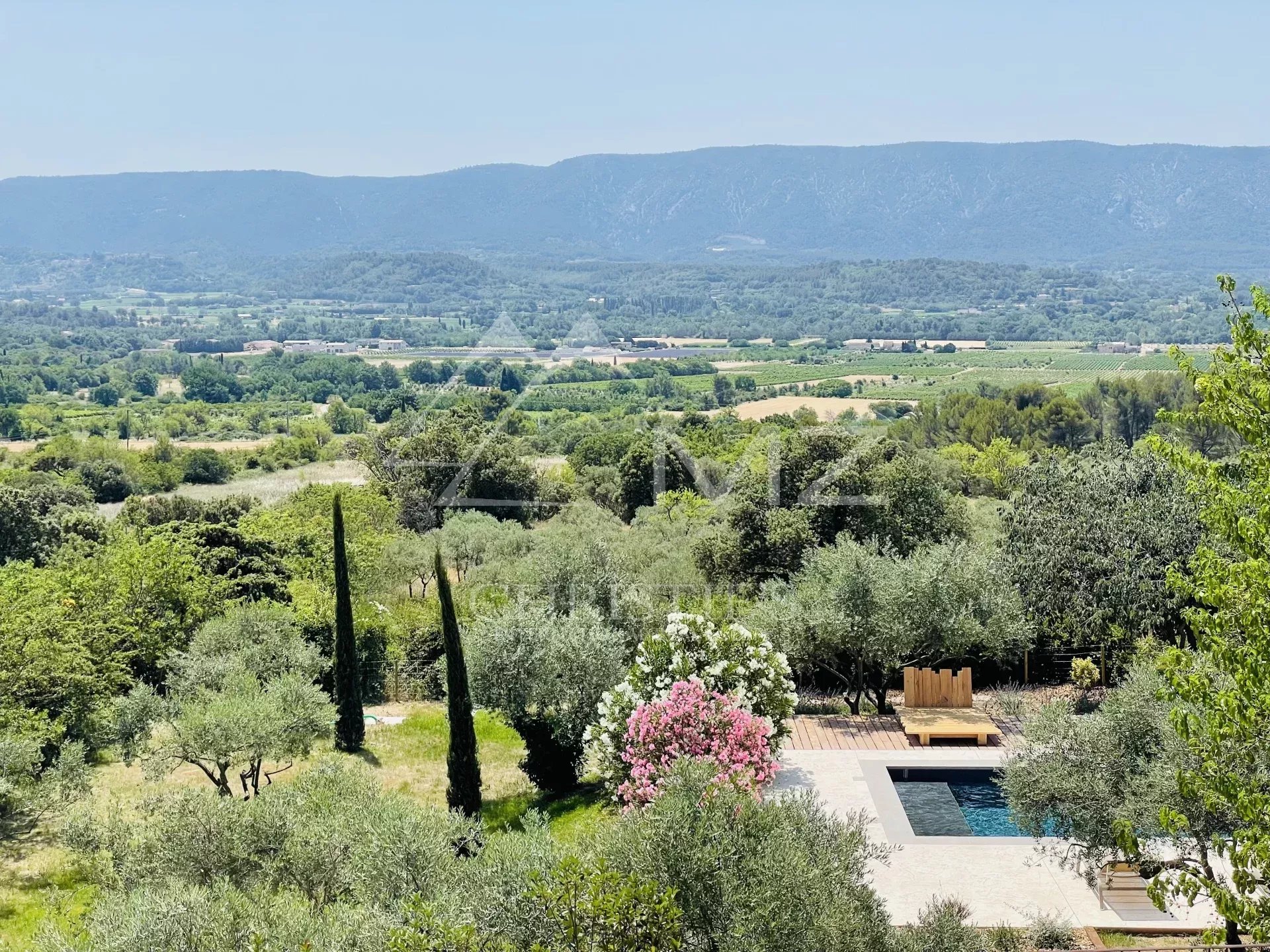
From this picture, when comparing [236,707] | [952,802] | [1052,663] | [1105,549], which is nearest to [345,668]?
[236,707]

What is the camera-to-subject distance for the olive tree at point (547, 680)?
612 inches

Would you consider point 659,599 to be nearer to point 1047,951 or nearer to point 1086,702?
point 1086,702

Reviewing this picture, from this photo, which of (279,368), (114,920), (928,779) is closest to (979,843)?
(928,779)

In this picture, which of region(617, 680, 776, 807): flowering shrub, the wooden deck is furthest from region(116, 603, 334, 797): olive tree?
the wooden deck

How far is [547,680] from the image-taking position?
1580cm

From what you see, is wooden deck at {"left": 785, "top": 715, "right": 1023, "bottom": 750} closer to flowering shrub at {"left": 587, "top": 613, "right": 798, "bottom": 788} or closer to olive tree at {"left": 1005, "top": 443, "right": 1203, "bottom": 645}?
flowering shrub at {"left": 587, "top": 613, "right": 798, "bottom": 788}

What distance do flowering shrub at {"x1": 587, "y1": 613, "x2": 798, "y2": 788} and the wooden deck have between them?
5.85ft

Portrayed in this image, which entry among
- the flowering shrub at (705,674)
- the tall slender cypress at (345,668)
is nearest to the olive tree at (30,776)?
the tall slender cypress at (345,668)

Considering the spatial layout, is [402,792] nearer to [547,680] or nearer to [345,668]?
[547,680]

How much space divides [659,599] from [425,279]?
123397mm

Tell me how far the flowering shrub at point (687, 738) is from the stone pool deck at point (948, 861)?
3.80ft

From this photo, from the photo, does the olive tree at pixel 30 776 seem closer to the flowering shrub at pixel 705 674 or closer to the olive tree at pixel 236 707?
the olive tree at pixel 236 707

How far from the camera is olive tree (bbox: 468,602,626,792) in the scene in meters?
15.6

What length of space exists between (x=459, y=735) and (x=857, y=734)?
6037 mm
